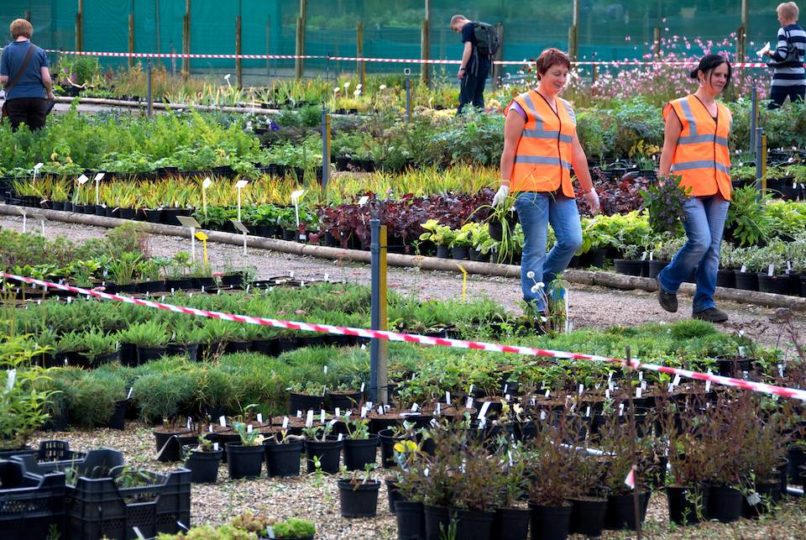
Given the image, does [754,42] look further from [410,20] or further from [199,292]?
[199,292]

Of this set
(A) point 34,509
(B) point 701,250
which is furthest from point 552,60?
(A) point 34,509

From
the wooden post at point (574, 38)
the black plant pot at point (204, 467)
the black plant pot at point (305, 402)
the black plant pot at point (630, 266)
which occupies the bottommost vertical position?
the black plant pot at point (204, 467)

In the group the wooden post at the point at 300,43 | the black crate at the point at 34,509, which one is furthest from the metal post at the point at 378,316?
the wooden post at the point at 300,43

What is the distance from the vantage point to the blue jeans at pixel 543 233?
9.23 metres

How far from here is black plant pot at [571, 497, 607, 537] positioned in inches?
212

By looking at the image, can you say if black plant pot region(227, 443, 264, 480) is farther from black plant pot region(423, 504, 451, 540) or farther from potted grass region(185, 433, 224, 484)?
black plant pot region(423, 504, 451, 540)

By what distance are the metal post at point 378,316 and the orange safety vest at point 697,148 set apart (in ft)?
9.54

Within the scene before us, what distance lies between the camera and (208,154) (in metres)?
17.5

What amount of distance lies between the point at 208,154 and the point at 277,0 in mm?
16207

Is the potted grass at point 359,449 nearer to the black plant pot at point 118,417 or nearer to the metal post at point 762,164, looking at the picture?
the black plant pot at point 118,417

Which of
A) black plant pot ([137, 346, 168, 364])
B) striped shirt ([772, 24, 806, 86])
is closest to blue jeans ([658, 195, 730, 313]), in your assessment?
black plant pot ([137, 346, 168, 364])

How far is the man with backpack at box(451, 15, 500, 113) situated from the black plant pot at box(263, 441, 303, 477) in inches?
582

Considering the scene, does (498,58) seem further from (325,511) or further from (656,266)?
(325,511)

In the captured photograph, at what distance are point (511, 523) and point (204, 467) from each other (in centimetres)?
153
